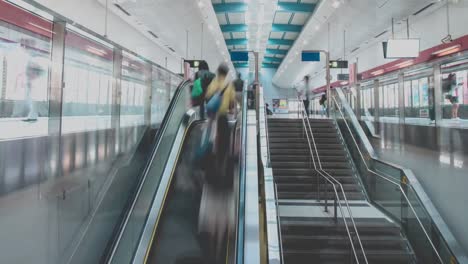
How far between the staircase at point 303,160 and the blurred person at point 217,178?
216cm

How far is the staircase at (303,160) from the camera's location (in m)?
6.61

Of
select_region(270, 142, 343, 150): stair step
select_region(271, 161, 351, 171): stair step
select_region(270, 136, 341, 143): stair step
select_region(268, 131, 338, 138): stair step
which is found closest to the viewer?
select_region(271, 161, 351, 171): stair step

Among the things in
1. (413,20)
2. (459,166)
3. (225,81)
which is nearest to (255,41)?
(413,20)

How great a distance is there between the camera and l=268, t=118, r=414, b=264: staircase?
189 inches

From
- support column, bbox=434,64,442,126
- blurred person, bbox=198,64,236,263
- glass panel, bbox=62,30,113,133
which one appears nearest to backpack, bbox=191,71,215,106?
blurred person, bbox=198,64,236,263

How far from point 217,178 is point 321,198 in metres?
2.96

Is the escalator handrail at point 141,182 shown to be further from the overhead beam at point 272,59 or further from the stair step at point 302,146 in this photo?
the overhead beam at point 272,59

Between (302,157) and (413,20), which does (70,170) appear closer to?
(302,157)

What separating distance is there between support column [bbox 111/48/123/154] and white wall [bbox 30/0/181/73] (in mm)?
3059

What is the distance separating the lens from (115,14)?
9.01 m

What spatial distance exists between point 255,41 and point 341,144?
9.34 metres

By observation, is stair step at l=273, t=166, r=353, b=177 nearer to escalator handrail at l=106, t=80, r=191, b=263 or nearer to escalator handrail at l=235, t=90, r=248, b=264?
escalator handrail at l=235, t=90, r=248, b=264

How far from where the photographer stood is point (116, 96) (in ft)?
14.2

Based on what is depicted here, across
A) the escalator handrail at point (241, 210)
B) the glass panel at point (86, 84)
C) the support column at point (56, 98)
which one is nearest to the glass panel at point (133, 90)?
the glass panel at point (86, 84)
